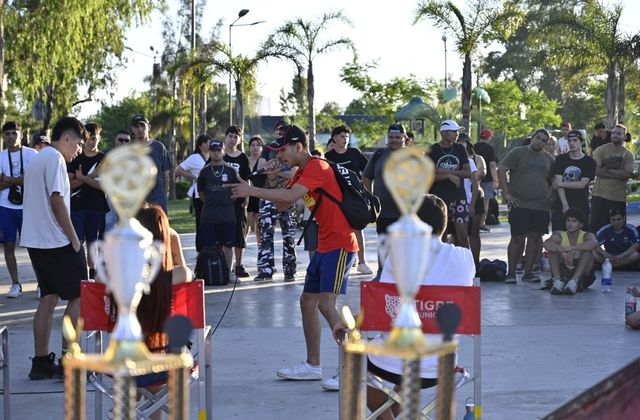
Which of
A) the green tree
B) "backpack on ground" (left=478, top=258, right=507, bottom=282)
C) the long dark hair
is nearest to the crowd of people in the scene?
"backpack on ground" (left=478, top=258, right=507, bottom=282)

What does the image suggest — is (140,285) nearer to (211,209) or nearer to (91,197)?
(91,197)

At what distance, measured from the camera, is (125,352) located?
67.6 inches

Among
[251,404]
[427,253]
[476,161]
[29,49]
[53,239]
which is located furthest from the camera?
[29,49]

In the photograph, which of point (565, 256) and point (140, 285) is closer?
point (140, 285)

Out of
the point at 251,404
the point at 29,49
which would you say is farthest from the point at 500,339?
the point at 29,49

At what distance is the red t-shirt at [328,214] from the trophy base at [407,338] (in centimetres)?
512

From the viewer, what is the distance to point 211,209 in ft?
40.4

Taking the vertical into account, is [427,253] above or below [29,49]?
below

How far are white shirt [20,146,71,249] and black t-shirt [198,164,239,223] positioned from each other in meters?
5.07

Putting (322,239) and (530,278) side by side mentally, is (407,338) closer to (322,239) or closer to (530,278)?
(322,239)

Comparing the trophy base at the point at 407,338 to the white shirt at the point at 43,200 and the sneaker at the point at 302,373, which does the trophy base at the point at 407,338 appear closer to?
the sneaker at the point at 302,373

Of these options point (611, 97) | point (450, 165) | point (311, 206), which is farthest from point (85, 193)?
point (611, 97)

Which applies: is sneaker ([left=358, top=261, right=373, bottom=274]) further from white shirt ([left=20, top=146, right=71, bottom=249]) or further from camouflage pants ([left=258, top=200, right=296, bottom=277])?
white shirt ([left=20, top=146, right=71, bottom=249])

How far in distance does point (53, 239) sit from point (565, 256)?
6.47 metres
